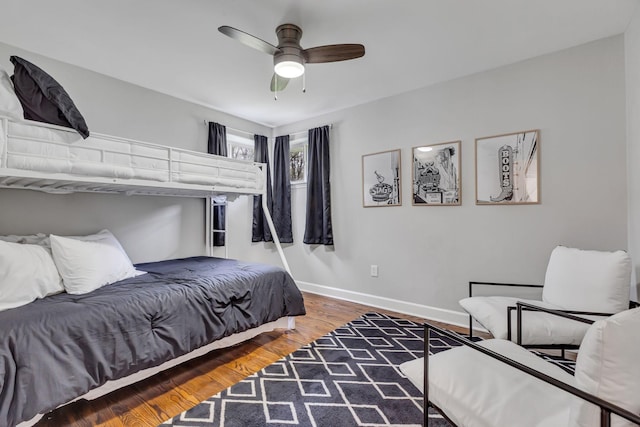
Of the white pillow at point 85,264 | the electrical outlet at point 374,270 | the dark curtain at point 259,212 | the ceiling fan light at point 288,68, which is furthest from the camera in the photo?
the dark curtain at point 259,212

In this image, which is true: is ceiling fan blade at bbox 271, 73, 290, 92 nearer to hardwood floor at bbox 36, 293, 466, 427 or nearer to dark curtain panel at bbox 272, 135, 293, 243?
dark curtain panel at bbox 272, 135, 293, 243

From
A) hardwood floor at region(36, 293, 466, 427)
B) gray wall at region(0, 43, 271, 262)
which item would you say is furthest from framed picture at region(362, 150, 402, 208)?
gray wall at region(0, 43, 271, 262)

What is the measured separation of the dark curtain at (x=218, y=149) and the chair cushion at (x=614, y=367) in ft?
11.6

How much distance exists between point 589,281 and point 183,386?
269 cm

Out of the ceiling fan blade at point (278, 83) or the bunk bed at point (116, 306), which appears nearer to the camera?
the bunk bed at point (116, 306)

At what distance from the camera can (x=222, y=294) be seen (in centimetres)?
224

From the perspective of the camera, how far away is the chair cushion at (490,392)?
3.32 feet

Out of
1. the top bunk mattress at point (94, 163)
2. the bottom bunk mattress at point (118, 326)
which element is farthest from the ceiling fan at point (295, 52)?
the bottom bunk mattress at point (118, 326)

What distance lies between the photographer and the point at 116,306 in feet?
5.74

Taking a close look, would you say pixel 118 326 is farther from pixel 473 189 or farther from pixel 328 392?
pixel 473 189

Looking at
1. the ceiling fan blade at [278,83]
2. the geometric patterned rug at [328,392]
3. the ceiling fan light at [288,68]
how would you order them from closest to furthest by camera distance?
the geometric patterned rug at [328,392] → the ceiling fan light at [288,68] → the ceiling fan blade at [278,83]

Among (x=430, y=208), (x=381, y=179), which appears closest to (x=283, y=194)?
(x=381, y=179)

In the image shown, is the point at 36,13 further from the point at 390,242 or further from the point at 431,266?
the point at 431,266

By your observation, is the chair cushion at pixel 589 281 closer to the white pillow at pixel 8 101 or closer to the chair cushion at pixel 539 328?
the chair cushion at pixel 539 328
